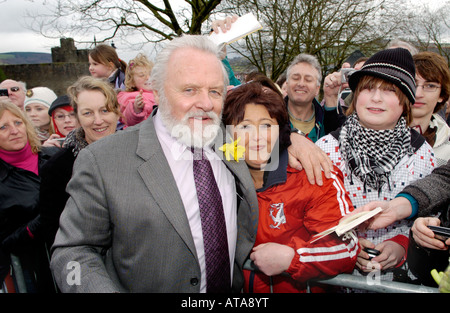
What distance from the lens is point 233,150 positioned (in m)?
1.79

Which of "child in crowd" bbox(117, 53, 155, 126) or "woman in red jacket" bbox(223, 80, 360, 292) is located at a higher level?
"child in crowd" bbox(117, 53, 155, 126)

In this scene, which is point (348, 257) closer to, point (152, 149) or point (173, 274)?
point (173, 274)

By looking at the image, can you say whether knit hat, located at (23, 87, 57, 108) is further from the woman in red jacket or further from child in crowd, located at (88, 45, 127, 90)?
the woman in red jacket

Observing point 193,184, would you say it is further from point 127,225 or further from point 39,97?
point 39,97

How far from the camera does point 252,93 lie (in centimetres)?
195

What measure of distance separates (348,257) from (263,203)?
0.56 m

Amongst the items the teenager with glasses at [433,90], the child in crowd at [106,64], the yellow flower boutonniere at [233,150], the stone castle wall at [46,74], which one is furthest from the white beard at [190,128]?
the stone castle wall at [46,74]

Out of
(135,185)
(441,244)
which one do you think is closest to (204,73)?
(135,185)

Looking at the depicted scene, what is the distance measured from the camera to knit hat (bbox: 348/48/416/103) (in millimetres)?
1969

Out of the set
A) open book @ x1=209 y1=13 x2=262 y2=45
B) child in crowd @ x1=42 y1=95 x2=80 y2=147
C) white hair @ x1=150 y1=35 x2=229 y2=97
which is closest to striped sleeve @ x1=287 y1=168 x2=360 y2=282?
white hair @ x1=150 y1=35 x2=229 y2=97

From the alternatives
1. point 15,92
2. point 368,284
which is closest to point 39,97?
point 15,92

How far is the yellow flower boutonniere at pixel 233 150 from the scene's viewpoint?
1.78 m

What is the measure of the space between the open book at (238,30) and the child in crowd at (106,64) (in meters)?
2.62

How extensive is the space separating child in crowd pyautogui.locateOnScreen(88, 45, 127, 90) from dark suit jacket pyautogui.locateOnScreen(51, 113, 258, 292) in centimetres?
345
